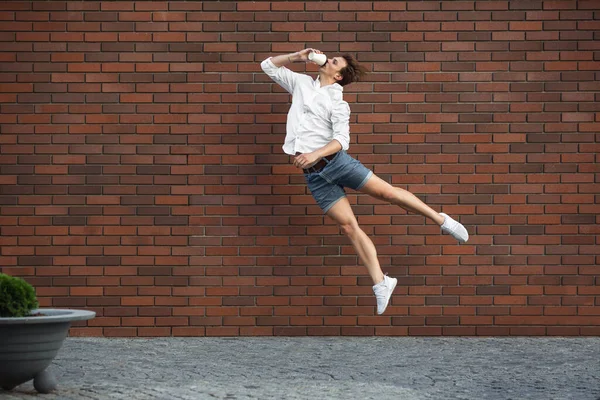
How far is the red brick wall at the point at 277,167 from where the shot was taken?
7.34 meters

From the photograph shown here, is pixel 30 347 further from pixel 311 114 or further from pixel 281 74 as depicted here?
pixel 281 74

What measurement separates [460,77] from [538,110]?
0.66 meters

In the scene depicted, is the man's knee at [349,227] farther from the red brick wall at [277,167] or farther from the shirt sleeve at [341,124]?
the shirt sleeve at [341,124]

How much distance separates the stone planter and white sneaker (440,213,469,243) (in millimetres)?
2779

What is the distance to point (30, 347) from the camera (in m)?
5.14

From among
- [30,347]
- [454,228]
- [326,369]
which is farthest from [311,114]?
[30,347]

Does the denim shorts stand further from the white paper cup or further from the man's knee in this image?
the white paper cup

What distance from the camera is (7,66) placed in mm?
7340

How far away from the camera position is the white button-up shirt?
6.78m

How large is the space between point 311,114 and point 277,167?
650mm

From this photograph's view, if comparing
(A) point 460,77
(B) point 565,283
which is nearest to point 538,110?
(A) point 460,77

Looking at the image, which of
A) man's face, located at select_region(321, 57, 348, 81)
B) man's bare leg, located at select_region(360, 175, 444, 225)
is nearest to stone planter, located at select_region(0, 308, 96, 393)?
man's bare leg, located at select_region(360, 175, 444, 225)

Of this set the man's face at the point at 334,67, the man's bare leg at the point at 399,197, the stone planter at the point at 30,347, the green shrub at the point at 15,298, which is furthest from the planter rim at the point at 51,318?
the man's face at the point at 334,67

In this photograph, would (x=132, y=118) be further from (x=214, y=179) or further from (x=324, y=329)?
(x=324, y=329)
